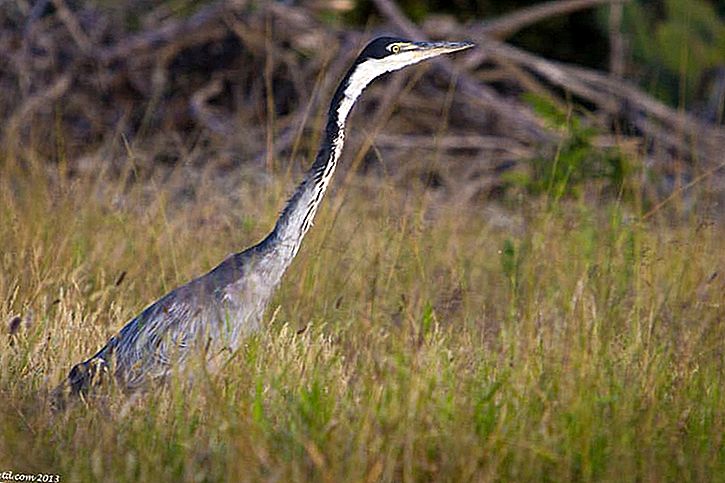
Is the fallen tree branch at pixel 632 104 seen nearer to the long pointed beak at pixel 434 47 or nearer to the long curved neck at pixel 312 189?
the long pointed beak at pixel 434 47

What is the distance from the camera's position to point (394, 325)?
5.09 m

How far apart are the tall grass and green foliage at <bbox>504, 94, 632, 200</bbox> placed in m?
0.26

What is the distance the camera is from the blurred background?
10.5 m

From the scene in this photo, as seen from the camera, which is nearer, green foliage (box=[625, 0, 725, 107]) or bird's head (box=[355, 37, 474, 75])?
bird's head (box=[355, 37, 474, 75])

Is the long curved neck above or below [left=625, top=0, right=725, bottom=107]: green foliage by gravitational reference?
above

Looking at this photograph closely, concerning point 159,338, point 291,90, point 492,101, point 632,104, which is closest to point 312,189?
point 159,338

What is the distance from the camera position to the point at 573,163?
307 inches

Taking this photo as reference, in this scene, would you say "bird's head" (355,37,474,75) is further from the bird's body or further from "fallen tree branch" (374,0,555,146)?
"fallen tree branch" (374,0,555,146)

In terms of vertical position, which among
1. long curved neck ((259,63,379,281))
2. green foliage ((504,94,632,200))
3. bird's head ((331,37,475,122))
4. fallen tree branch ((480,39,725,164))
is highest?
bird's head ((331,37,475,122))

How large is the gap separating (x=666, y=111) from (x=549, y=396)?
6965 mm

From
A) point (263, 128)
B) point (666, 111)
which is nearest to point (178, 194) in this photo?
point (263, 128)

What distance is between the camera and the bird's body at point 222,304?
4934 millimetres

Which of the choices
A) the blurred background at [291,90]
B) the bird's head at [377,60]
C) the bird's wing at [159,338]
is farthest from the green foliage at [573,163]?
the bird's wing at [159,338]

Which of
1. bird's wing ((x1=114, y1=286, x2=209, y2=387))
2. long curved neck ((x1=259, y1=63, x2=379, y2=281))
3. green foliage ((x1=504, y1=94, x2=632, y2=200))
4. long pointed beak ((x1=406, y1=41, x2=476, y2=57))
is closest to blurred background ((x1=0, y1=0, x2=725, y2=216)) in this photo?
green foliage ((x1=504, y1=94, x2=632, y2=200))
